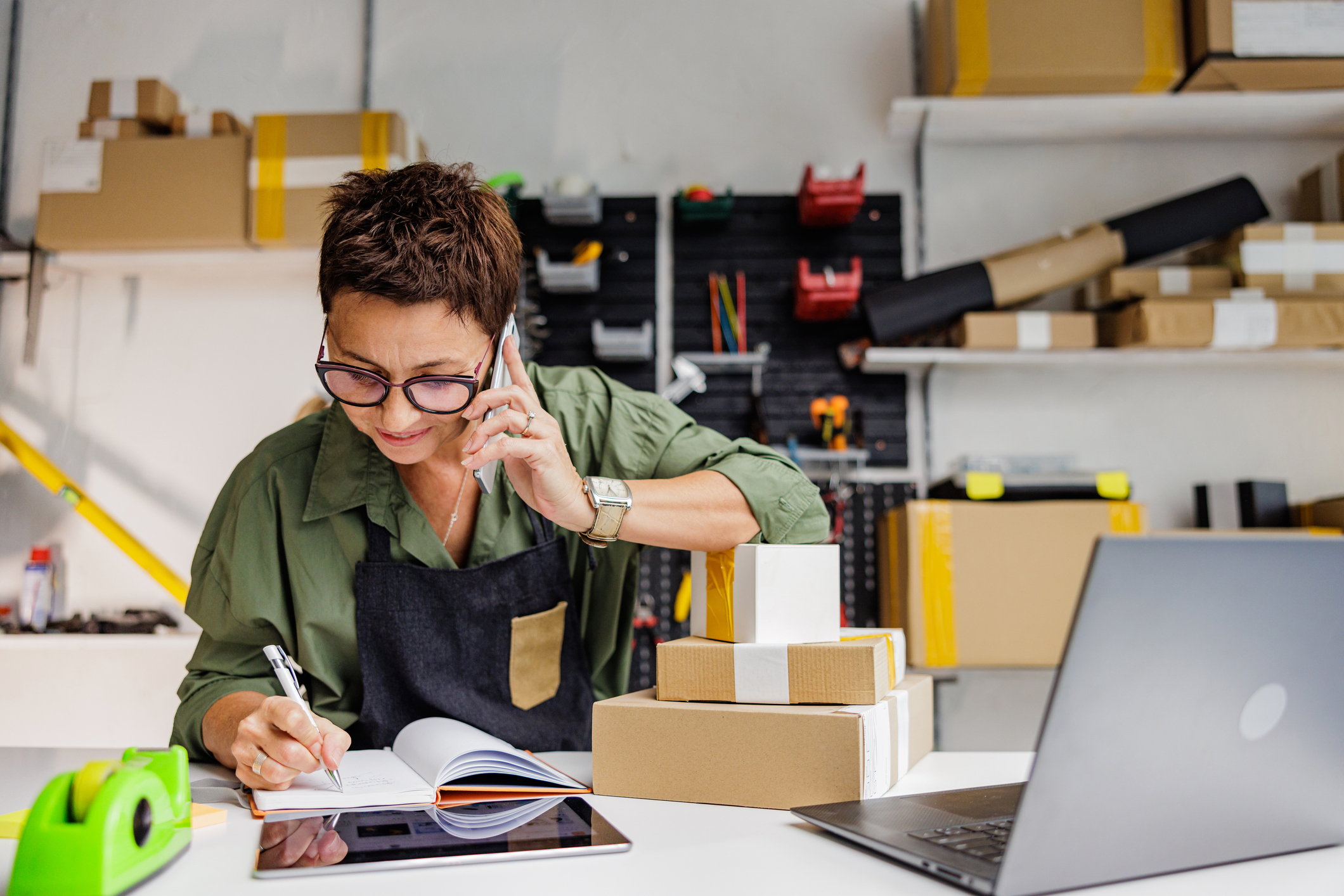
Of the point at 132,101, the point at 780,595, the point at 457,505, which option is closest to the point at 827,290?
the point at 457,505

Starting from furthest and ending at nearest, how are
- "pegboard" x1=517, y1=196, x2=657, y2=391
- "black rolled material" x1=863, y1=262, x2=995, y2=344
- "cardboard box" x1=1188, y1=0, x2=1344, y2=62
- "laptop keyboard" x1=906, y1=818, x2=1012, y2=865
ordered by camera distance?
"pegboard" x1=517, y1=196, x2=657, y2=391 → "black rolled material" x1=863, y1=262, x2=995, y2=344 → "cardboard box" x1=1188, y1=0, x2=1344, y2=62 → "laptop keyboard" x1=906, y1=818, x2=1012, y2=865

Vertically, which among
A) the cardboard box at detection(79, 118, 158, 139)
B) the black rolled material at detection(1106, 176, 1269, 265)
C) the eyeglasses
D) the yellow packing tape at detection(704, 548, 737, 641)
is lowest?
the yellow packing tape at detection(704, 548, 737, 641)

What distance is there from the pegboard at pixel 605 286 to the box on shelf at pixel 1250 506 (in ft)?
5.37

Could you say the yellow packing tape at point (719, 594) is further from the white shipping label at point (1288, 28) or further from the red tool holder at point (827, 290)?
the white shipping label at point (1288, 28)

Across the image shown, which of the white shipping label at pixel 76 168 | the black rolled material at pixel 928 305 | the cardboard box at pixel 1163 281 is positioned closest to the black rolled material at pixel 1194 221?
the cardboard box at pixel 1163 281

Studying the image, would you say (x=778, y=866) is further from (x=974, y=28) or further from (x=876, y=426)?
(x=974, y=28)

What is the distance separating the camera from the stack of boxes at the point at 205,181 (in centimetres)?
245

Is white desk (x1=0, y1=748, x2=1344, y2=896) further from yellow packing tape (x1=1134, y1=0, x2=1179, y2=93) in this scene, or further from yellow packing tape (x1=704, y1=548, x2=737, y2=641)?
yellow packing tape (x1=1134, y1=0, x2=1179, y2=93)

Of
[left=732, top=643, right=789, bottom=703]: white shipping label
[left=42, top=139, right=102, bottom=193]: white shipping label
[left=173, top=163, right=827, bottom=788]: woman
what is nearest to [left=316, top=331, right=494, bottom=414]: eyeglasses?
[left=173, top=163, right=827, bottom=788]: woman

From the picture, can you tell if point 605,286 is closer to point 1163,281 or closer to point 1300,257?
point 1163,281

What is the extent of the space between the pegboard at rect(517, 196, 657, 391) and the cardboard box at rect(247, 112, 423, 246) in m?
0.45

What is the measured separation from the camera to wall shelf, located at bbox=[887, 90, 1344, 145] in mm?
2453

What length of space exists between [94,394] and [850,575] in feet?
7.86

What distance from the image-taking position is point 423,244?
3.55ft
